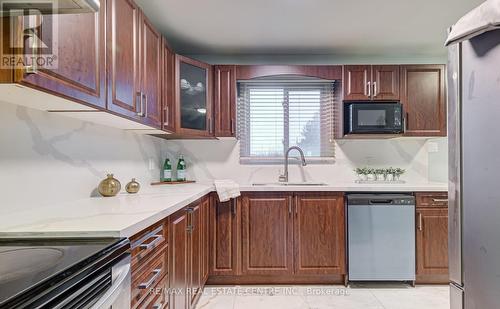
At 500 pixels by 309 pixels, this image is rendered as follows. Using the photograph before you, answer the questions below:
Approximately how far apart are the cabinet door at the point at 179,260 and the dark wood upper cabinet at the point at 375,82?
2.02 meters

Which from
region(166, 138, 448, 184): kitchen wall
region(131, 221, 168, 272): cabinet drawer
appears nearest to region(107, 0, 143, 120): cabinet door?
region(131, 221, 168, 272): cabinet drawer

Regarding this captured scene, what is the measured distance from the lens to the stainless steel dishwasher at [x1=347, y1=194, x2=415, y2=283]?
8.00 ft

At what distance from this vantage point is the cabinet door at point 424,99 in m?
2.77

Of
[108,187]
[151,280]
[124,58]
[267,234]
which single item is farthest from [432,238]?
[124,58]

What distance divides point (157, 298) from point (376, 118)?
2399 mm

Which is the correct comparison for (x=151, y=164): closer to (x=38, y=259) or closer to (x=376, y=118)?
(x=38, y=259)

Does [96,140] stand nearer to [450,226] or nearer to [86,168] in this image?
[86,168]

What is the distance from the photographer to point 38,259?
73 cm

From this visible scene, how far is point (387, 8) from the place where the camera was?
2129 mm

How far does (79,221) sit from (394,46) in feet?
10.2

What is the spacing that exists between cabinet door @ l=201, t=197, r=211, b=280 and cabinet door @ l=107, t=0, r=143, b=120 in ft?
3.10

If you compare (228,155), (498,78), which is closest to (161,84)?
(228,155)

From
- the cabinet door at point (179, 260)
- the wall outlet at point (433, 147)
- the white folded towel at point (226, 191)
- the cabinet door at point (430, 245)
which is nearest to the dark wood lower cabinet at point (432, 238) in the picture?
the cabinet door at point (430, 245)

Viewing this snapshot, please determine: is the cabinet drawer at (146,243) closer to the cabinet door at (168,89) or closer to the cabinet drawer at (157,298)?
the cabinet drawer at (157,298)
